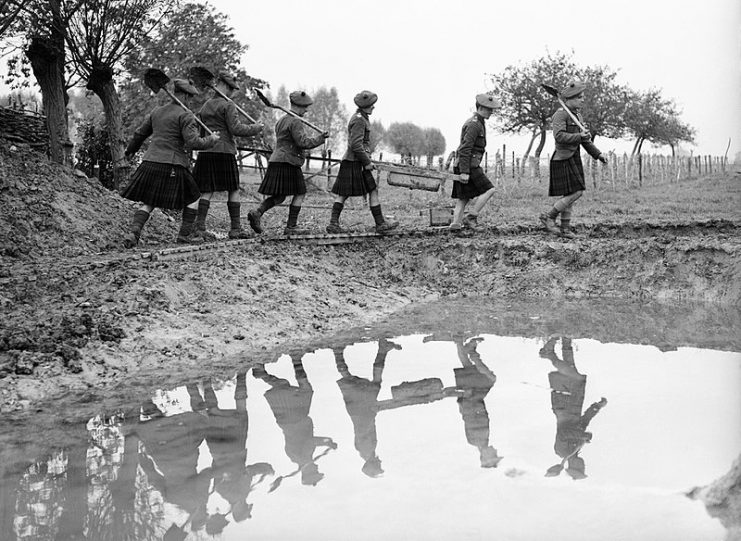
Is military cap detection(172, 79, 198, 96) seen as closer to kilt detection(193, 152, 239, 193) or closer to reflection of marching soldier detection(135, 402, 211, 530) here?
kilt detection(193, 152, 239, 193)

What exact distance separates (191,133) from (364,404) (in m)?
5.06

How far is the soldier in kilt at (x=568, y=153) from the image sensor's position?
10.0 meters

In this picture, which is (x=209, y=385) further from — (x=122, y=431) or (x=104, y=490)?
(x=104, y=490)

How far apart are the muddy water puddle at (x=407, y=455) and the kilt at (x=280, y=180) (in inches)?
174

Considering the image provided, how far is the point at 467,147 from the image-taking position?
10305mm

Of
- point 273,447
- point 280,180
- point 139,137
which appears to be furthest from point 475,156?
point 273,447

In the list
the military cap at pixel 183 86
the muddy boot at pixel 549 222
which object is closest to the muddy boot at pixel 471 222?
the muddy boot at pixel 549 222

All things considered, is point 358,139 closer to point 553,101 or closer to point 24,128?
point 24,128

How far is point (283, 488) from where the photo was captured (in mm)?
3320

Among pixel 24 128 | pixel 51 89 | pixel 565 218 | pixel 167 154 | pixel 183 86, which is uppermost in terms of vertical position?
pixel 51 89

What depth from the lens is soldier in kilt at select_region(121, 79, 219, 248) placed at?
872cm

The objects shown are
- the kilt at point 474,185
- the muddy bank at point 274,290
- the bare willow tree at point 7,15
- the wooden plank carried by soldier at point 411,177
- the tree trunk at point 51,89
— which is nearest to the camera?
the muddy bank at point 274,290

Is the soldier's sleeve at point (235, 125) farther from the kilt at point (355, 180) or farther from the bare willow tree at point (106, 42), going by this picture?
the bare willow tree at point (106, 42)

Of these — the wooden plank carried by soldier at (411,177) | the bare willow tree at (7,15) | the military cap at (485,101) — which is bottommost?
the wooden plank carried by soldier at (411,177)
